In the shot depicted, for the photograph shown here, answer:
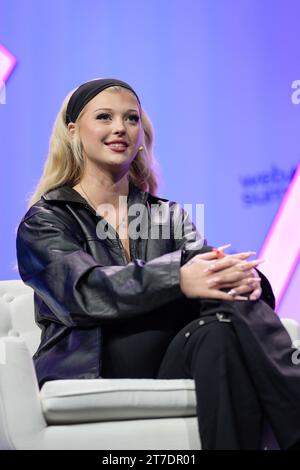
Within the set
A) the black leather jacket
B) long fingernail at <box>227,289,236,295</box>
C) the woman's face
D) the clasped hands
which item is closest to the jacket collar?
the black leather jacket

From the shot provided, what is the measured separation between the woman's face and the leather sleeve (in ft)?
0.73

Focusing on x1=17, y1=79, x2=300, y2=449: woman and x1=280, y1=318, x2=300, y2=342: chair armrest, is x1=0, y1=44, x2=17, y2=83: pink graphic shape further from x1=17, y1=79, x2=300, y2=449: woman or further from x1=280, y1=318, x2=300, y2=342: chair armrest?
x1=280, y1=318, x2=300, y2=342: chair armrest

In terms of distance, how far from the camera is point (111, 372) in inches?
70.7

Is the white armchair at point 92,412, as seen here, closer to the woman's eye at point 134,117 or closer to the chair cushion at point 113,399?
the chair cushion at point 113,399

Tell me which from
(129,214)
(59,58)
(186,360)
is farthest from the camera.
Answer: (59,58)

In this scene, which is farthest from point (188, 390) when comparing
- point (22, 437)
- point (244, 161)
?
point (244, 161)

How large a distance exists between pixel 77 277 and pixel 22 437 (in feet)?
1.23

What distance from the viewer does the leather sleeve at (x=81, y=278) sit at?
1.72 m

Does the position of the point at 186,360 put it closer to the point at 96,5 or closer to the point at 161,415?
the point at 161,415

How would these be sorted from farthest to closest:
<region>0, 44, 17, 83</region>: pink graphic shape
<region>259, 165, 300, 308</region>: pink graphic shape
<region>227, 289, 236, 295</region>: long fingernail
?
<region>259, 165, 300, 308</region>: pink graphic shape, <region>0, 44, 17, 83</region>: pink graphic shape, <region>227, 289, 236, 295</region>: long fingernail

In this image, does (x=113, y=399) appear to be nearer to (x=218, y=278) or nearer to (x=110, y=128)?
(x=218, y=278)

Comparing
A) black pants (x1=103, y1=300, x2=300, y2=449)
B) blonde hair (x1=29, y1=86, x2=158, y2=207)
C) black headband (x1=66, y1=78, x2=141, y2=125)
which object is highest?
black headband (x1=66, y1=78, x2=141, y2=125)

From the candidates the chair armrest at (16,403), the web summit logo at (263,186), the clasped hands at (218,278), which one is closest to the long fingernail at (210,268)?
the clasped hands at (218,278)

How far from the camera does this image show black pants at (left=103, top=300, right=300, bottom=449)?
1.55 meters
